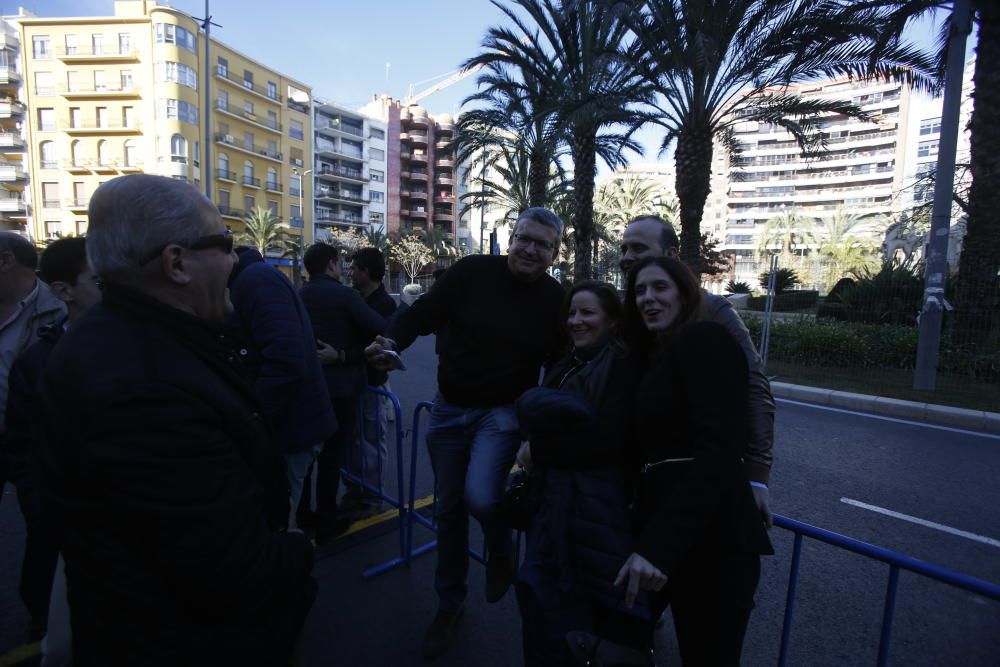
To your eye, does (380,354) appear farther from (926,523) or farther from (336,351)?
(926,523)

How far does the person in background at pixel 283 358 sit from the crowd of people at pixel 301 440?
0.01 m

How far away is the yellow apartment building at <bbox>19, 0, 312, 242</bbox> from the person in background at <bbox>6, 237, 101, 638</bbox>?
49.3m

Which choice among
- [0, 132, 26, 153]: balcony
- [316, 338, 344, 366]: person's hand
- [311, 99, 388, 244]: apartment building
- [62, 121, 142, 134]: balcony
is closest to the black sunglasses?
[316, 338, 344, 366]: person's hand

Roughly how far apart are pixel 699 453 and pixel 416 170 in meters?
77.1

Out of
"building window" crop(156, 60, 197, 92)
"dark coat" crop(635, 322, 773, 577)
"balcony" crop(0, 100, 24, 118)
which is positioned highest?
"building window" crop(156, 60, 197, 92)

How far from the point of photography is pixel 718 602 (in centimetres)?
165

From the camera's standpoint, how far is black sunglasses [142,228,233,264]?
1.25 m

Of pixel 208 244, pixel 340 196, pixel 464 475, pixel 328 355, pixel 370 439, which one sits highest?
pixel 340 196

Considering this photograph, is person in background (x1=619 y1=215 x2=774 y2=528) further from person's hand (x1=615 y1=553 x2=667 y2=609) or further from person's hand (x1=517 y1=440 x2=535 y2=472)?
person's hand (x1=517 y1=440 x2=535 y2=472)

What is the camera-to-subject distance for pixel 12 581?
3174 millimetres

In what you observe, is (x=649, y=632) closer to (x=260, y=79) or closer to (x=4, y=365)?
(x=4, y=365)

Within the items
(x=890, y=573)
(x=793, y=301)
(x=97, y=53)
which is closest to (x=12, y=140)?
(x=97, y=53)

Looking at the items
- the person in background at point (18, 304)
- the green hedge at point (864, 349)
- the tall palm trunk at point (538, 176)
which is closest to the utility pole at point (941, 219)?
the green hedge at point (864, 349)

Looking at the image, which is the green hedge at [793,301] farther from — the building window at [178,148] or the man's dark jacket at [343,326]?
the building window at [178,148]
